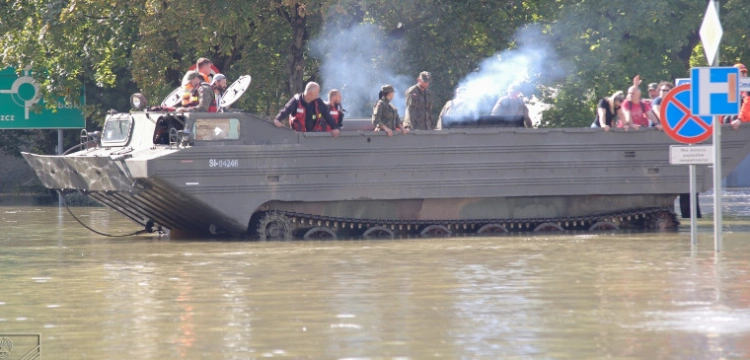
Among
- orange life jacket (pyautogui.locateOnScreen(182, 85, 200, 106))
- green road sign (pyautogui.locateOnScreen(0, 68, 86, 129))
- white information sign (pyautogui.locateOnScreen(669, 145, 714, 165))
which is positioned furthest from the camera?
green road sign (pyautogui.locateOnScreen(0, 68, 86, 129))

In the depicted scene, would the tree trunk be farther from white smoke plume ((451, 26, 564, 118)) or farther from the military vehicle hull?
the military vehicle hull

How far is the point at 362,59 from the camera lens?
2783cm

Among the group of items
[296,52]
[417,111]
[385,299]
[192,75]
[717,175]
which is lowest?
[385,299]

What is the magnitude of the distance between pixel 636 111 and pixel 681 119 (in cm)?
501

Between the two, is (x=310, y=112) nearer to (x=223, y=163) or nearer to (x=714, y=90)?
(x=223, y=163)

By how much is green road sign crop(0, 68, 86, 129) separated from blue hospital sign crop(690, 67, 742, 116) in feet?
64.5

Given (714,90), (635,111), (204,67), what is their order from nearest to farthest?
(714,90)
(204,67)
(635,111)

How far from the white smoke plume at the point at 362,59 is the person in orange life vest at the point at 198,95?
9.75 m

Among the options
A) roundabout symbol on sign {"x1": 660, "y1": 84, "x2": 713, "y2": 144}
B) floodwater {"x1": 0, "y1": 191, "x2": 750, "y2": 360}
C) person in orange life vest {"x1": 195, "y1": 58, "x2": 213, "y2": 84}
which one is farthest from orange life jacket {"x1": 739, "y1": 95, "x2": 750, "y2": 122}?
person in orange life vest {"x1": 195, "y1": 58, "x2": 213, "y2": 84}

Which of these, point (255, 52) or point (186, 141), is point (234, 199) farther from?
point (255, 52)

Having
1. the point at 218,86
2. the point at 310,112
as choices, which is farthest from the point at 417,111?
the point at 218,86

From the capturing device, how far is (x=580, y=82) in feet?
91.1

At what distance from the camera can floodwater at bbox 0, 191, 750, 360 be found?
27.1 feet

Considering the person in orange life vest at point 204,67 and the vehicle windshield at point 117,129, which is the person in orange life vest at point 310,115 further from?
the vehicle windshield at point 117,129
